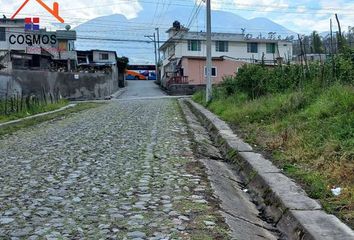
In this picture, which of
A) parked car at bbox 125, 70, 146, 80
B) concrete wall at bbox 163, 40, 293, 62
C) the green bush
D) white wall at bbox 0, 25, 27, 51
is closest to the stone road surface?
the green bush

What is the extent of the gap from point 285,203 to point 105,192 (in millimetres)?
2076

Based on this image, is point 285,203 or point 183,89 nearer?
point 285,203

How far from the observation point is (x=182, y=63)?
54594 mm

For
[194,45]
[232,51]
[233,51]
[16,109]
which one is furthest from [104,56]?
[16,109]

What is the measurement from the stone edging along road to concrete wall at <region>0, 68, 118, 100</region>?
3153 centimetres

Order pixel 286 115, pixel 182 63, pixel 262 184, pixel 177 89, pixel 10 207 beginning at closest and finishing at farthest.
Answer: pixel 10 207 → pixel 262 184 → pixel 286 115 → pixel 177 89 → pixel 182 63

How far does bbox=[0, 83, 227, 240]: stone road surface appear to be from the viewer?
399 centimetres

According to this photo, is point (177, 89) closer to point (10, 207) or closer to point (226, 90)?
point (226, 90)

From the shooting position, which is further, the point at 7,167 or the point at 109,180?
the point at 7,167

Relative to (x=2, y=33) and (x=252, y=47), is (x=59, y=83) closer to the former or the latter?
(x=2, y=33)

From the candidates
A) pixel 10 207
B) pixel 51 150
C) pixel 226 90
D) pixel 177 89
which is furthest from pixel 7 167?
pixel 177 89

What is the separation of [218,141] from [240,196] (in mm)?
4744

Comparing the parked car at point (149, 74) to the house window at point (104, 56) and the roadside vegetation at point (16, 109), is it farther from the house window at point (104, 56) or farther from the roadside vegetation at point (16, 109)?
the roadside vegetation at point (16, 109)

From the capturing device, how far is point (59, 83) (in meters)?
43.5
